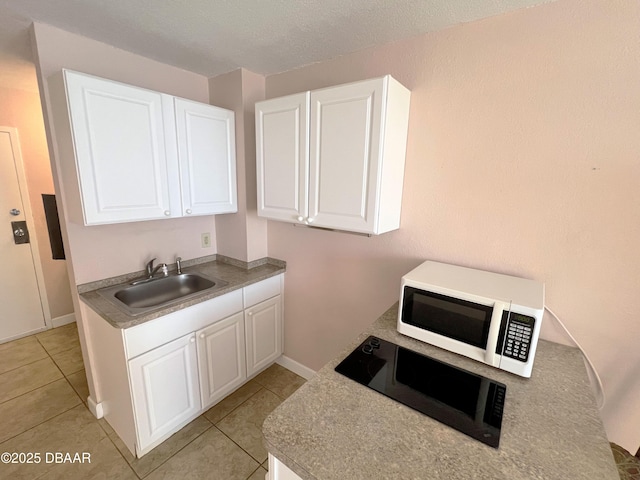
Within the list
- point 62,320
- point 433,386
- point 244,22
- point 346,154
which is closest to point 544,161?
point 346,154

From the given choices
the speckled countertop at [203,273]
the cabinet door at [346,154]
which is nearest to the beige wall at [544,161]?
the cabinet door at [346,154]

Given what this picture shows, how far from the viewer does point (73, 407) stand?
6.23 ft

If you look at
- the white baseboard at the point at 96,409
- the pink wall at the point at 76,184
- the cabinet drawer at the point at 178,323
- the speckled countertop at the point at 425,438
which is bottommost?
the white baseboard at the point at 96,409

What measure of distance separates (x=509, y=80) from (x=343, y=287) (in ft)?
4.69

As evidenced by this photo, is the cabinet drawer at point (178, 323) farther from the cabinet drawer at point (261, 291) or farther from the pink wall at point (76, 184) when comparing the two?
the pink wall at point (76, 184)

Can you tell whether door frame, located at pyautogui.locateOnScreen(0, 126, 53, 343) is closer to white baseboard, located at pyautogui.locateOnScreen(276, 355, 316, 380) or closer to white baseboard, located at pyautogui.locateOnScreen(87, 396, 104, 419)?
white baseboard, located at pyautogui.locateOnScreen(87, 396, 104, 419)

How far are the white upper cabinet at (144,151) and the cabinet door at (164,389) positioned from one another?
775 millimetres

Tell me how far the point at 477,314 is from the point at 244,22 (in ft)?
5.56

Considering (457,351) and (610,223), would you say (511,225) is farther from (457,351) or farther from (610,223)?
(457,351)

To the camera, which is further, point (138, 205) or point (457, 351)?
point (138, 205)

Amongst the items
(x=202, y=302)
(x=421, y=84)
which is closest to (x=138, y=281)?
(x=202, y=302)

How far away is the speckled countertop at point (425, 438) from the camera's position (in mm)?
679

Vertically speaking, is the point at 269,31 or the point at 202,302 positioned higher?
the point at 269,31

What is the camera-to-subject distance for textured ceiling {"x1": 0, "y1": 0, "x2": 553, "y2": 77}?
3.95 ft
